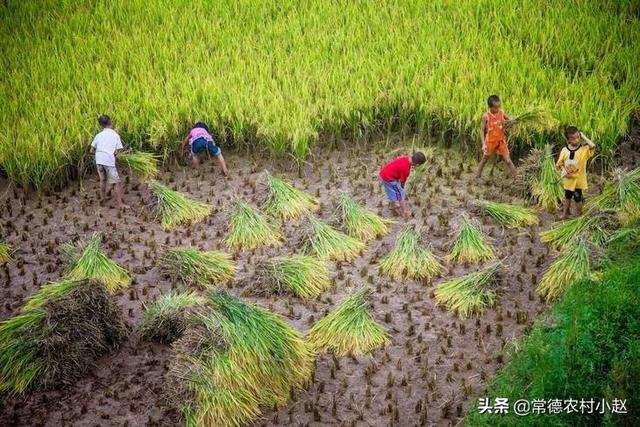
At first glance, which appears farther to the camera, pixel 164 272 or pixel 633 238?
pixel 164 272

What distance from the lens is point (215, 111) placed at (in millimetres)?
7047

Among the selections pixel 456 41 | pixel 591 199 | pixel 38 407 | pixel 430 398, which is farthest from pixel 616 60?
pixel 38 407

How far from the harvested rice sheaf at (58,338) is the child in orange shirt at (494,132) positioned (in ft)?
10.8

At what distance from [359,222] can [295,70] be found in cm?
257

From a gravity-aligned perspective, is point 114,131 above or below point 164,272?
above

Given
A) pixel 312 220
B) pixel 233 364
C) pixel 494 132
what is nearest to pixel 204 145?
pixel 312 220

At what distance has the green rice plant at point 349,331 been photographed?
4.51m

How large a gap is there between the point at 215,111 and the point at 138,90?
89 centimetres

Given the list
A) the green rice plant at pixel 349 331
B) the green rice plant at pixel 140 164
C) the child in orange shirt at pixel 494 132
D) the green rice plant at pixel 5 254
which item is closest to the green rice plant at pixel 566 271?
the green rice plant at pixel 349 331

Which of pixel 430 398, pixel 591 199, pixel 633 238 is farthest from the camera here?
pixel 591 199

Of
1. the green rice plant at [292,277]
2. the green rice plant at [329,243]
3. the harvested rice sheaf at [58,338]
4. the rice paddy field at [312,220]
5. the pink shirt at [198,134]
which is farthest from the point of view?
the pink shirt at [198,134]

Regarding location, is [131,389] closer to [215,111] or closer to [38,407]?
[38,407]

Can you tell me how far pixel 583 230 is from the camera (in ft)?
17.0

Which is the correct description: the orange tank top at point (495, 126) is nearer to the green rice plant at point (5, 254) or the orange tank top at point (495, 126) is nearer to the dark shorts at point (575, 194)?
the dark shorts at point (575, 194)
